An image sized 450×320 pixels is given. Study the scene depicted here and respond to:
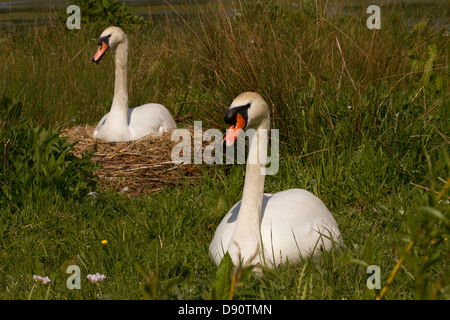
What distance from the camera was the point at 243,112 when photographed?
115 inches

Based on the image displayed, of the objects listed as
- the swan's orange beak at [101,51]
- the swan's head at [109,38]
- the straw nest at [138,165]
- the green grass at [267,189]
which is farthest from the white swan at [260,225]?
the swan's head at [109,38]

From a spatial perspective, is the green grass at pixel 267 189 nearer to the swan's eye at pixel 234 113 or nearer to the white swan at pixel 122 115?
the white swan at pixel 122 115

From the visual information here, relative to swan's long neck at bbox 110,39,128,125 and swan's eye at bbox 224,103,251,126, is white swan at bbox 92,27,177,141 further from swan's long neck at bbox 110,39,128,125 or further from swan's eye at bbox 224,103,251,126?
swan's eye at bbox 224,103,251,126

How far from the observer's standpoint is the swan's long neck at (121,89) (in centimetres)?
609

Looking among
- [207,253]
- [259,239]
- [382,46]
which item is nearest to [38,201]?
[207,253]

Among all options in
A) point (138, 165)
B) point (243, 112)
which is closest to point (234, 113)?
point (243, 112)

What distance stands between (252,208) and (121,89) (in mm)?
3472

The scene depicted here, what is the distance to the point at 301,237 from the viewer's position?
3.26 m

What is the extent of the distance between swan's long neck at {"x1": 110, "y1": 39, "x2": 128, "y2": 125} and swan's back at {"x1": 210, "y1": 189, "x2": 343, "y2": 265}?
2.83 meters

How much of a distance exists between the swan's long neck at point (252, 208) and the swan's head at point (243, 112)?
0.49 ft

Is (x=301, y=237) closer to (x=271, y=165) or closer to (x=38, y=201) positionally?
(x=271, y=165)

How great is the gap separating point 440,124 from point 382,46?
102 cm

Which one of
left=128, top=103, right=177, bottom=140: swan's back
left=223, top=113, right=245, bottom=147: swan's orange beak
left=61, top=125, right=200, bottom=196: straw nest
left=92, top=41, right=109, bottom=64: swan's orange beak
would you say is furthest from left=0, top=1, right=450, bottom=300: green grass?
left=92, top=41, right=109, bottom=64: swan's orange beak

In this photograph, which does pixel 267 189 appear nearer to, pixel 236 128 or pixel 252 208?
pixel 252 208
